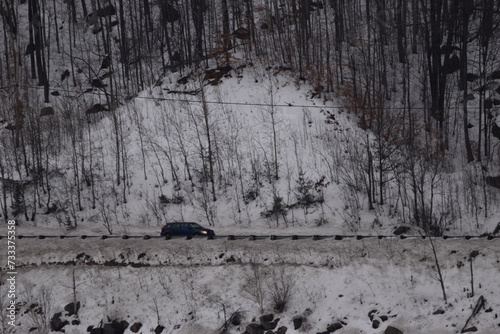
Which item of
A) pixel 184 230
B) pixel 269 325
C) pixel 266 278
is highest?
pixel 184 230

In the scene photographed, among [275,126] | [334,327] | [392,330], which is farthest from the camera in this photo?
[275,126]

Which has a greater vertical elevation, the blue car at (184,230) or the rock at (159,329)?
the blue car at (184,230)

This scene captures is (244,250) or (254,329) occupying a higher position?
(244,250)

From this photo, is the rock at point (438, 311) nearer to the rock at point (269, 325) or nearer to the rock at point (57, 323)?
the rock at point (269, 325)

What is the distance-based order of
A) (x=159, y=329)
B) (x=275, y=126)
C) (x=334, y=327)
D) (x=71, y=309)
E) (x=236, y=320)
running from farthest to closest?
(x=275, y=126), (x=71, y=309), (x=159, y=329), (x=236, y=320), (x=334, y=327)

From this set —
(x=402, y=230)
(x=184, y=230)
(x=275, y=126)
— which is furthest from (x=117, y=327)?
(x=275, y=126)

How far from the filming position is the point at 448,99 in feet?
108

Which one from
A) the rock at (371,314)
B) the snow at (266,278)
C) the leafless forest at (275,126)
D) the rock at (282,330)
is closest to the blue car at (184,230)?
the snow at (266,278)

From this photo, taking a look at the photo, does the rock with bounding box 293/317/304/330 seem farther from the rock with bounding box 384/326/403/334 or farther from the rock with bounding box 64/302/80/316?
the rock with bounding box 64/302/80/316

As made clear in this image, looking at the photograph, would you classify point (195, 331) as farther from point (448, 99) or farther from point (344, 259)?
point (448, 99)

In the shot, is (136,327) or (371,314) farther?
(136,327)

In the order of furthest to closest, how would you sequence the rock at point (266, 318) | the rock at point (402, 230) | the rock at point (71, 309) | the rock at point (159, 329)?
the rock at point (402, 230), the rock at point (71, 309), the rock at point (159, 329), the rock at point (266, 318)

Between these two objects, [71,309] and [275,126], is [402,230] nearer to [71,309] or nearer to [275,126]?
[275,126]

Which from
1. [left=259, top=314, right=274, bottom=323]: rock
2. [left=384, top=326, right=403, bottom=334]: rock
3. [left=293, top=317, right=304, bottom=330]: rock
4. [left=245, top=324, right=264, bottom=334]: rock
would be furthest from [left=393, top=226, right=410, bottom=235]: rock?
[left=245, top=324, right=264, bottom=334]: rock
